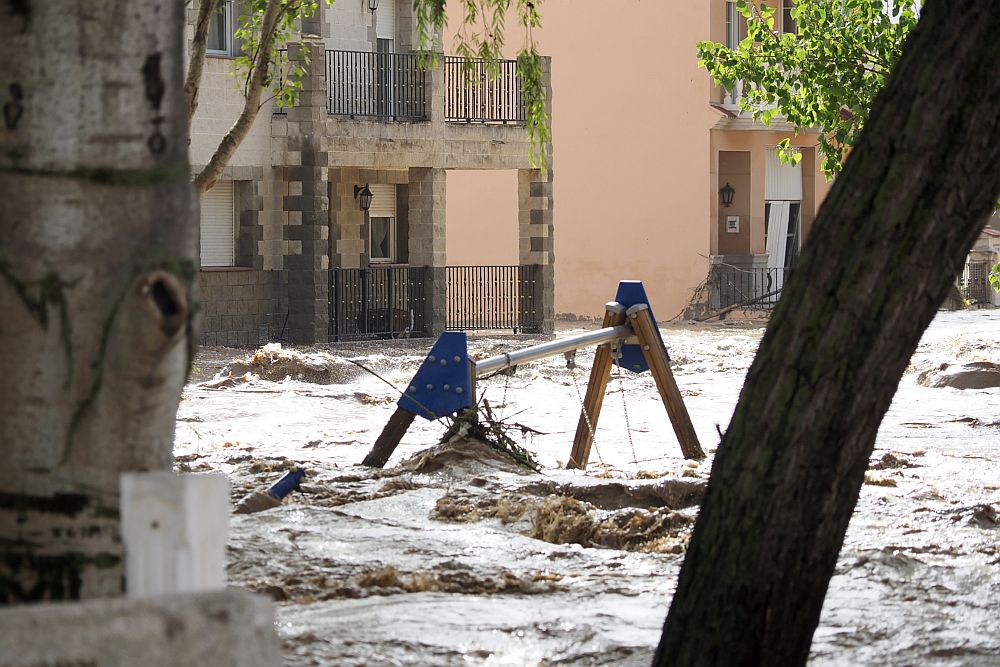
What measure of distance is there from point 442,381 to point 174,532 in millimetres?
6981

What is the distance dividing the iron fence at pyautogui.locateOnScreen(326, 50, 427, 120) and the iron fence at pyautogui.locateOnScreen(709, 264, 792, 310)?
9.79 m

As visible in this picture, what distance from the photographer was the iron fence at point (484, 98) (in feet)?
88.5

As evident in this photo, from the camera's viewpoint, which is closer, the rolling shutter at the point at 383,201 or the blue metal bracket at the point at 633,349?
the blue metal bracket at the point at 633,349

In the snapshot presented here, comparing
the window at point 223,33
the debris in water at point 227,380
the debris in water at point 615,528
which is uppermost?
the window at point 223,33

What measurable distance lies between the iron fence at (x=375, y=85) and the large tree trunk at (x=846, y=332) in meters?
22.1

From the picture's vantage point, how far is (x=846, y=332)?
13.8 feet

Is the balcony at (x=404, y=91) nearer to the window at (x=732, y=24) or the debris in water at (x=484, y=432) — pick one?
the window at (x=732, y=24)

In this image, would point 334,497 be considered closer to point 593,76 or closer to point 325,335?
point 325,335

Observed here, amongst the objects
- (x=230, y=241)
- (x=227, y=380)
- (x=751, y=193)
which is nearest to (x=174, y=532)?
(x=227, y=380)

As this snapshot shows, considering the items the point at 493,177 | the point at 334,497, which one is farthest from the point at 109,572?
the point at 493,177

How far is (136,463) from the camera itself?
3338 mm

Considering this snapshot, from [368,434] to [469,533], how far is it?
5902 mm

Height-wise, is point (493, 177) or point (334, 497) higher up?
point (493, 177)

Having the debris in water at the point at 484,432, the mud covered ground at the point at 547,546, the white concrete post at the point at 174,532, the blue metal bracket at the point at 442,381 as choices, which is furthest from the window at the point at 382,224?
the white concrete post at the point at 174,532
